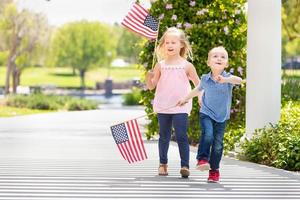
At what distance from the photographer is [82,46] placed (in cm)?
8125

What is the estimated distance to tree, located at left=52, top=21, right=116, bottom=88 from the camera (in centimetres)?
8044

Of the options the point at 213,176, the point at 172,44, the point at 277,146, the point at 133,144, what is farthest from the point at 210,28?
the point at 213,176

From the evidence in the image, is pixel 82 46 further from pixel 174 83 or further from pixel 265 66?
pixel 174 83

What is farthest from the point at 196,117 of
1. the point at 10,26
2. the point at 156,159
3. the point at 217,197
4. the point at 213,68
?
the point at 10,26

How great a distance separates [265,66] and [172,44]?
282 cm

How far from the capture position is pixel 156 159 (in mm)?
11617

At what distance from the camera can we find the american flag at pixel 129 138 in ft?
30.9

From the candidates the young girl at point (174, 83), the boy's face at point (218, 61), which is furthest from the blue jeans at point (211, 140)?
the boy's face at point (218, 61)

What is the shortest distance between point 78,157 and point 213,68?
377 centimetres

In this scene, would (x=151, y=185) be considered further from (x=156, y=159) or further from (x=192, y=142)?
(x=192, y=142)

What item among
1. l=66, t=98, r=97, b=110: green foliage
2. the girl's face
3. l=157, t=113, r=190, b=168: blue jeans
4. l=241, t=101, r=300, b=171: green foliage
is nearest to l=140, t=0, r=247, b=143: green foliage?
l=241, t=101, r=300, b=171: green foliage

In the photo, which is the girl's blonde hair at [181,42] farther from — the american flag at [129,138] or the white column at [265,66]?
the white column at [265,66]

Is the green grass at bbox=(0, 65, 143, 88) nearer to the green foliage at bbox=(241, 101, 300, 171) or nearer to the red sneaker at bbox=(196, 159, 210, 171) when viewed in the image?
the green foliage at bbox=(241, 101, 300, 171)

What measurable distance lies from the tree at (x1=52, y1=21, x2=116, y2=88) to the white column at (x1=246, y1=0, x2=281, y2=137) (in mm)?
67877
